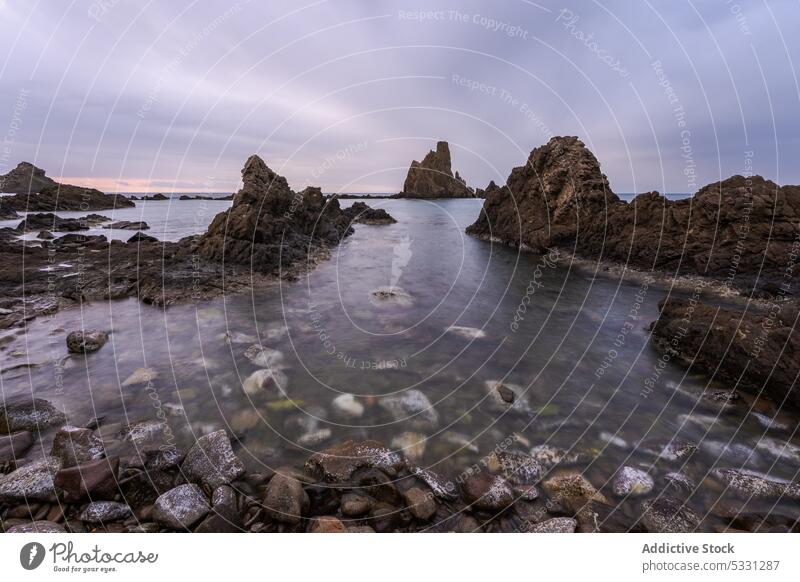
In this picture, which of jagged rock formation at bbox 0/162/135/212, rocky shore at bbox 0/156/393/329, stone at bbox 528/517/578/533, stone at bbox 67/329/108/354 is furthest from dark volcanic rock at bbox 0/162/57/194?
stone at bbox 528/517/578/533

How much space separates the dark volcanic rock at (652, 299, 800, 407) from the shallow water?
783mm

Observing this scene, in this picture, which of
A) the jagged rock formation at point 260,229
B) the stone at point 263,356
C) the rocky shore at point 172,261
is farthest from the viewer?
the jagged rock formation at point 260,229

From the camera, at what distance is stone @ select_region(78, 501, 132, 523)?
18.1 feet

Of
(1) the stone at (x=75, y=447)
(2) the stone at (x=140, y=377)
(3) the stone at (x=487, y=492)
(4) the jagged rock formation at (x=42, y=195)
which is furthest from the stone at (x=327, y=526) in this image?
(4) the jagged rock formation at (x=42, y=195)

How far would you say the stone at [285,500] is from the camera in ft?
19.2

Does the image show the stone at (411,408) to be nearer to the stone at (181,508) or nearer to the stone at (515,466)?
the stone at (515,466)

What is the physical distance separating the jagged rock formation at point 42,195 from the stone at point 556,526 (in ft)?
301

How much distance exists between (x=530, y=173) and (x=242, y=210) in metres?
33.5

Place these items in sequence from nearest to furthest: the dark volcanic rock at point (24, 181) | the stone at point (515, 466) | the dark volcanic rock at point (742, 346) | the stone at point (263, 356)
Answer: the stone at point (515, 466) → the dark volcanic rock at point (742, 346) → the stone at point (263, 356) → the dark volcanic rock at point (24, 181)

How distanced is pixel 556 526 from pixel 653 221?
32913mm

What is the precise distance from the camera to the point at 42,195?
7538 centimetres

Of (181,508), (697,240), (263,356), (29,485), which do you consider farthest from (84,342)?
(697,240)

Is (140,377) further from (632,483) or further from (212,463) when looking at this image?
(632,483)
